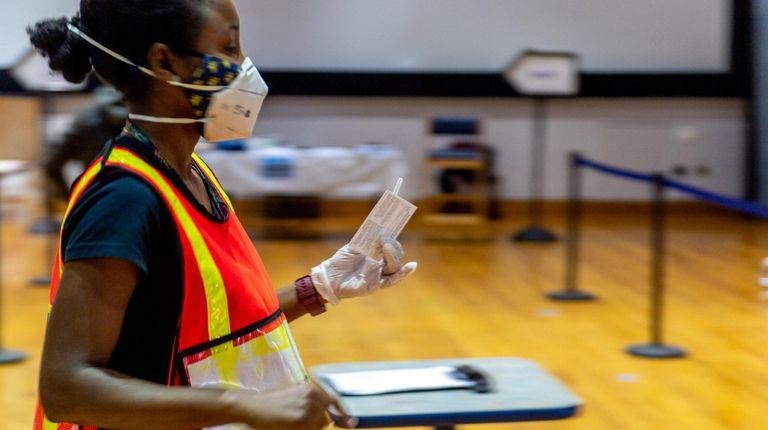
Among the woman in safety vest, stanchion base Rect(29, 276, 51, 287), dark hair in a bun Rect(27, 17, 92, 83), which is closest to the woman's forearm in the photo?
the woman in safety vest

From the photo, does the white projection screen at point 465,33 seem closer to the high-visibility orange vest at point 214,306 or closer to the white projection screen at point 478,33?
the white projection screen at point 478,33

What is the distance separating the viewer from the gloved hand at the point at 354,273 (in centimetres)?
189

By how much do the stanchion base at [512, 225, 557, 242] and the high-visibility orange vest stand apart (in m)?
8.10

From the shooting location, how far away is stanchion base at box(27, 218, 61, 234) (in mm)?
9023

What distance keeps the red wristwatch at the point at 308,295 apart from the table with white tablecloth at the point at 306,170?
6.94m

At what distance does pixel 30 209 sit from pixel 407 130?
3.98 metres

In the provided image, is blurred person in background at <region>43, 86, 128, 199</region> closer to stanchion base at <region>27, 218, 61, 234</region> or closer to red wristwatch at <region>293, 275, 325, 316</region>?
stanchion base at <region>27, 218, 61, 234</region>

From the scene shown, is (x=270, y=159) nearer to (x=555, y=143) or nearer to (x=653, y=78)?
(x=555, y=143)

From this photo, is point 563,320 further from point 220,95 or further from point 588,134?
point 588,134

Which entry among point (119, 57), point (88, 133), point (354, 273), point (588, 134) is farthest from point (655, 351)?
point (588, 134)

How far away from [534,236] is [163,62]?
8.24 metres

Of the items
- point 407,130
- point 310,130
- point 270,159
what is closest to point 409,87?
point 407,130

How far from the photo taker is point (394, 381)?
7.69 ft

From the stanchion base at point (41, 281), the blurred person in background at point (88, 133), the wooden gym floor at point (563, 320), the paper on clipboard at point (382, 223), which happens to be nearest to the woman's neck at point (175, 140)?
the paper on clipboard at point (382, 223)
